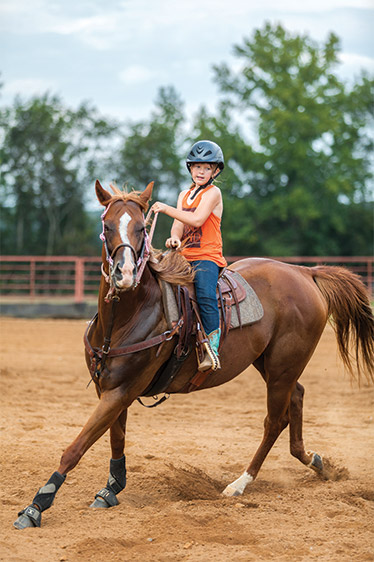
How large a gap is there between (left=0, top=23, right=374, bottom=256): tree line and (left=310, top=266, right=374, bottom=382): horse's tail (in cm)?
2979

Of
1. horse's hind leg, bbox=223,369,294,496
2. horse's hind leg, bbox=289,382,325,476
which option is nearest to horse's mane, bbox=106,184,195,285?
horse's hind leg, bbox=223,369,294,496

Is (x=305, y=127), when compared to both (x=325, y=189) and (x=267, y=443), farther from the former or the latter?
(x=267, y=443)

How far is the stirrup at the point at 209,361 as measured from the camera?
444 cm

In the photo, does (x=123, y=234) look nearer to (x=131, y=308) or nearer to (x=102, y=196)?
(x=102, y=196)

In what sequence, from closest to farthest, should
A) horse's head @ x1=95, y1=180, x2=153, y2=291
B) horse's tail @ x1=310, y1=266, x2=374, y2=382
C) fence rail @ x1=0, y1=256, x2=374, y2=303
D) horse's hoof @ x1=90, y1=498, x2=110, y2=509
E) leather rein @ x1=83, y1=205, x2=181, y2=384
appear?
horse's head @ x1=95, y1=180, x2=153, y2=291 → leather rein @ x1=83, y1=205, x2=181, y2=384 → horse's hoof @ x1=90, y1=498, x2=110, y2=509 → horse's tail @ x1=310, y1=266, x2=374, y2=382 → fence rail @ x1=0, y1=256, x2=374, y2=303

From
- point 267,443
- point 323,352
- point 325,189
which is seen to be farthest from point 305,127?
point 267,443

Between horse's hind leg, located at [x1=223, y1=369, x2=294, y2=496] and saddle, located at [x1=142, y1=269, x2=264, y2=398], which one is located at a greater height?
saddle, located at [x1=142, y1=269, x2=264, y2=398]

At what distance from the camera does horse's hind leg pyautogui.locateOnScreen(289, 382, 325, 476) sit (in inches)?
207

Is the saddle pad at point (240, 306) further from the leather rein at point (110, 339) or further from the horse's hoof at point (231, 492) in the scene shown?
the horse's hoof at point (231, 492)

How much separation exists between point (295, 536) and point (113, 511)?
1301mm

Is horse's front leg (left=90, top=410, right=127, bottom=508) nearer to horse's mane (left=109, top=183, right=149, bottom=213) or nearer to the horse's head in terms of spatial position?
the horse's head

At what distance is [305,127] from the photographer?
36562 millimetres

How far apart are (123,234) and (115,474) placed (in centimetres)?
189

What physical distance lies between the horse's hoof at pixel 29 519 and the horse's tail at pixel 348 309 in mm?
3189
